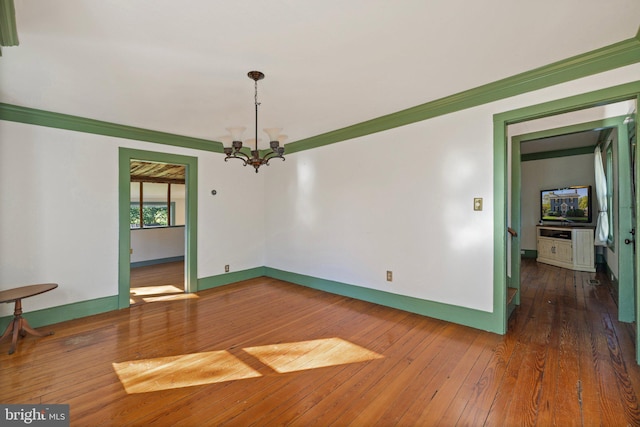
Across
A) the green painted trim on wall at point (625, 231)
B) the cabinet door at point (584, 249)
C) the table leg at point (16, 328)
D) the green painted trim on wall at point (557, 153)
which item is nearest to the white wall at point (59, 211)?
the table leg at point (16, 328)

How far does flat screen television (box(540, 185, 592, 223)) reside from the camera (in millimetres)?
6178

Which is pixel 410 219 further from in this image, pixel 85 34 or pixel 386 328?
pixel 85 34

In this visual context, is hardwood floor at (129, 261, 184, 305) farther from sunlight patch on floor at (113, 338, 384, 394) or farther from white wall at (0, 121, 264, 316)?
sunlight patch on floor at (113, 338, 384, 394)

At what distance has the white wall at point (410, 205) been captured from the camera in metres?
2.90

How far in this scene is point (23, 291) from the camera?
9.41 ft

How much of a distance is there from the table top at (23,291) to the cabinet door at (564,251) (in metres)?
8.64

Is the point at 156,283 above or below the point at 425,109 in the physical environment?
below

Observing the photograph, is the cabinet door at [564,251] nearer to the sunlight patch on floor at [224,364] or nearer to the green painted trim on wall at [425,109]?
the green painted trim on wall at [425,109]

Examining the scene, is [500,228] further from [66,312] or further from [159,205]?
[159,205]

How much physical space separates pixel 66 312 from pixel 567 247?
8.75 metres

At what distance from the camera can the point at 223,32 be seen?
1912 millimetres

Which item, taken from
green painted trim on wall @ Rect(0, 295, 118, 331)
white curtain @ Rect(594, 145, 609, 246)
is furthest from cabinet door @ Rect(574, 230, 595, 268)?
green painted trim on wall @ Rect(0, 295, 118, 331)

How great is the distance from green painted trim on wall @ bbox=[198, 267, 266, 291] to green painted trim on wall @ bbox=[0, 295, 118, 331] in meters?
1.22

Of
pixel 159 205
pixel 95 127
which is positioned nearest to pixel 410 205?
pixel 95 127
